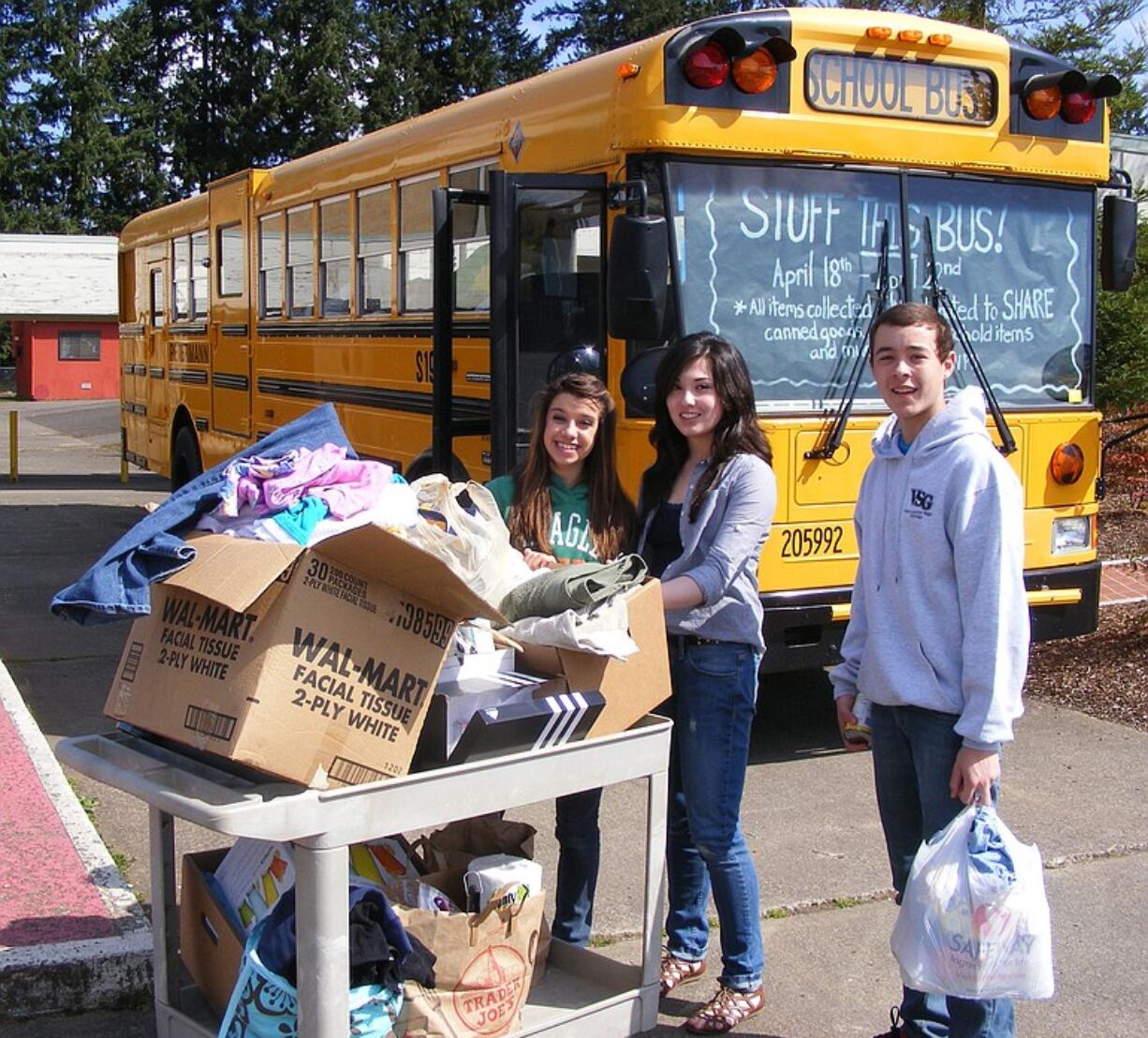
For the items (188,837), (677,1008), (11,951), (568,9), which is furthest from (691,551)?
(568,9)

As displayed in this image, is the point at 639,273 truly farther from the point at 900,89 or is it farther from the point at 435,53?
the point at 435,53

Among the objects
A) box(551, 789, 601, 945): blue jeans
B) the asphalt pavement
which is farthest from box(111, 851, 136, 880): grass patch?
box(551, 789, 601, 945): blue jeans

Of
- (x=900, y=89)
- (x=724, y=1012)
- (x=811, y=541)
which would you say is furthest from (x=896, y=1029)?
(x=900, y=89)

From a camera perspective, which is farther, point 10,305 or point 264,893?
point 10,305

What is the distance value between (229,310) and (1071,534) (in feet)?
22.5

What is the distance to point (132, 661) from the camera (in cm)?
319

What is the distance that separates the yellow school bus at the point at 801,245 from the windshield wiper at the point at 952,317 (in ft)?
0.04

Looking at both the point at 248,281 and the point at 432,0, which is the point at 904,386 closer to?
the point at 248,281

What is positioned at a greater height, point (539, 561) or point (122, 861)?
point (539, 561)

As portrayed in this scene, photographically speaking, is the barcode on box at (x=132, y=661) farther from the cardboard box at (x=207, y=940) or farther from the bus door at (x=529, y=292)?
the bus door at (x=529, y=292)

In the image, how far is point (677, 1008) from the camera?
4.04 metres

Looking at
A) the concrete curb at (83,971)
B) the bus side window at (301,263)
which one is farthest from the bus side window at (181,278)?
the concrete curb at (83,971)

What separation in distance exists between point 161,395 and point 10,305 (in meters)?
31.8

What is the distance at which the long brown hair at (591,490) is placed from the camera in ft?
12.8
